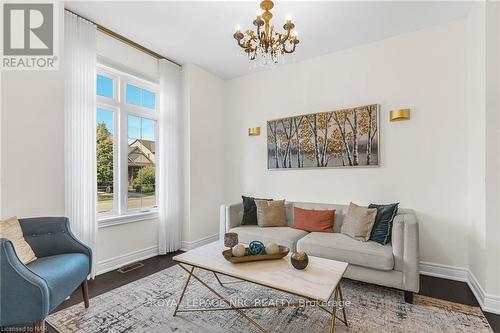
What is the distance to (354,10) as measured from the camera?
2656 mm

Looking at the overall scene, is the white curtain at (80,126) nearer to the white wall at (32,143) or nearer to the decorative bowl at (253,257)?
the white wall at (32,143)

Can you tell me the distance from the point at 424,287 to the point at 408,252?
74 centimetres

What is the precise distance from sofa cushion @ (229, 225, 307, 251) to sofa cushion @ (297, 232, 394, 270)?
0.46ft

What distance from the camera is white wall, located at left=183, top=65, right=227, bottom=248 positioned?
157 inches

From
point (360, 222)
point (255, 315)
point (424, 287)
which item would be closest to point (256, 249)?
point (255, 315)

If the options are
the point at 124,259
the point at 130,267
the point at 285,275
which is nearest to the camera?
the point at 285,275

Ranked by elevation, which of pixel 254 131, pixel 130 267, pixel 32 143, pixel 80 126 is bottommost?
pixel 130 267

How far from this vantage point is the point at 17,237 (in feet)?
6.53

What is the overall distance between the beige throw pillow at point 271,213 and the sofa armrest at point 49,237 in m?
2.07

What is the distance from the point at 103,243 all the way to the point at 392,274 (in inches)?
130

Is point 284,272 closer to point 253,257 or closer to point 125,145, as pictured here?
point 253,257

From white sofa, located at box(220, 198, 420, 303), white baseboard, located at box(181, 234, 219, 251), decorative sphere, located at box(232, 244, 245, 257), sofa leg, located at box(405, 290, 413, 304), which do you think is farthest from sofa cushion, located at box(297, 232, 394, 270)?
white baseboard, located at box(181, 234, 219, 251)

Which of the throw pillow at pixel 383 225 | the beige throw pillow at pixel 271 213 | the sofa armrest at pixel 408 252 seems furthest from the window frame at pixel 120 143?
the sofa armrest at pixel 408 252

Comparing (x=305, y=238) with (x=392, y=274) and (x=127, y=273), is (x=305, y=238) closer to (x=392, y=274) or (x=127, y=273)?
(x=392, y=274)
